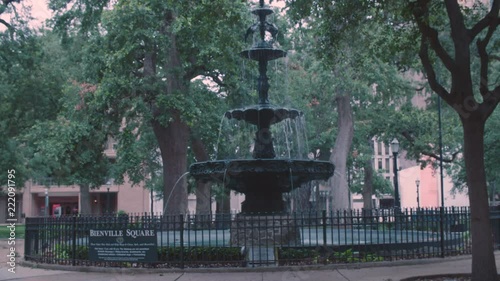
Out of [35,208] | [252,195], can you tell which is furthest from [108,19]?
[35,208]

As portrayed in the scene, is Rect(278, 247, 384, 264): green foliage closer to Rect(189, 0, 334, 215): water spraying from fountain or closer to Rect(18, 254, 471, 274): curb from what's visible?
Rect(18, 254, 471, 274): curb

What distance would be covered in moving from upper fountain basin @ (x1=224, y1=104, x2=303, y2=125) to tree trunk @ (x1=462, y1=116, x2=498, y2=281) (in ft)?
21.3

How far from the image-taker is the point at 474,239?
30.5ft

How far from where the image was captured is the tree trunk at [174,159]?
26125 mm

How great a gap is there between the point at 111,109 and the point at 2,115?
12.2 meters

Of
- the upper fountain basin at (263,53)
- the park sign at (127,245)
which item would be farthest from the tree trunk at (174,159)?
the park sign at (127,245)

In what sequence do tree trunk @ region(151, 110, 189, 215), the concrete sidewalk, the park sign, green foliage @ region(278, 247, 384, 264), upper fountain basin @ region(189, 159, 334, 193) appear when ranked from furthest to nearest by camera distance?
tree trunk @ region(151, 110, 189, 215) → upper fountain basin @ region(189, 159, 334, 193) → green foliage @ region(278, 247, 384, 264) → the park sign → the concrete sidewalk

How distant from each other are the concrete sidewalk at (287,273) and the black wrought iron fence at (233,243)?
0.43m

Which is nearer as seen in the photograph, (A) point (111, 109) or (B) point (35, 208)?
(A) point (111, 109)

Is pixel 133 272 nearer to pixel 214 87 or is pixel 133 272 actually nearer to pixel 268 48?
pixel 268 48

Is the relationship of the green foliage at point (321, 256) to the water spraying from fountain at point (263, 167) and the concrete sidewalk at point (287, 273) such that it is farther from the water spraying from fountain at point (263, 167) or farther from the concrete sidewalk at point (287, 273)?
Result: the water spraying from fountain at point (263, 167)

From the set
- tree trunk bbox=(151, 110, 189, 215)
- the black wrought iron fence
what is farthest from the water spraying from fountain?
tree trunk bbox=(151, 110, 189, 215)

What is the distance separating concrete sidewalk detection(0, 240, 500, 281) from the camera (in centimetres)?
1097

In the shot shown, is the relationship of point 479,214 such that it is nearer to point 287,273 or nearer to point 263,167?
point 287,273
